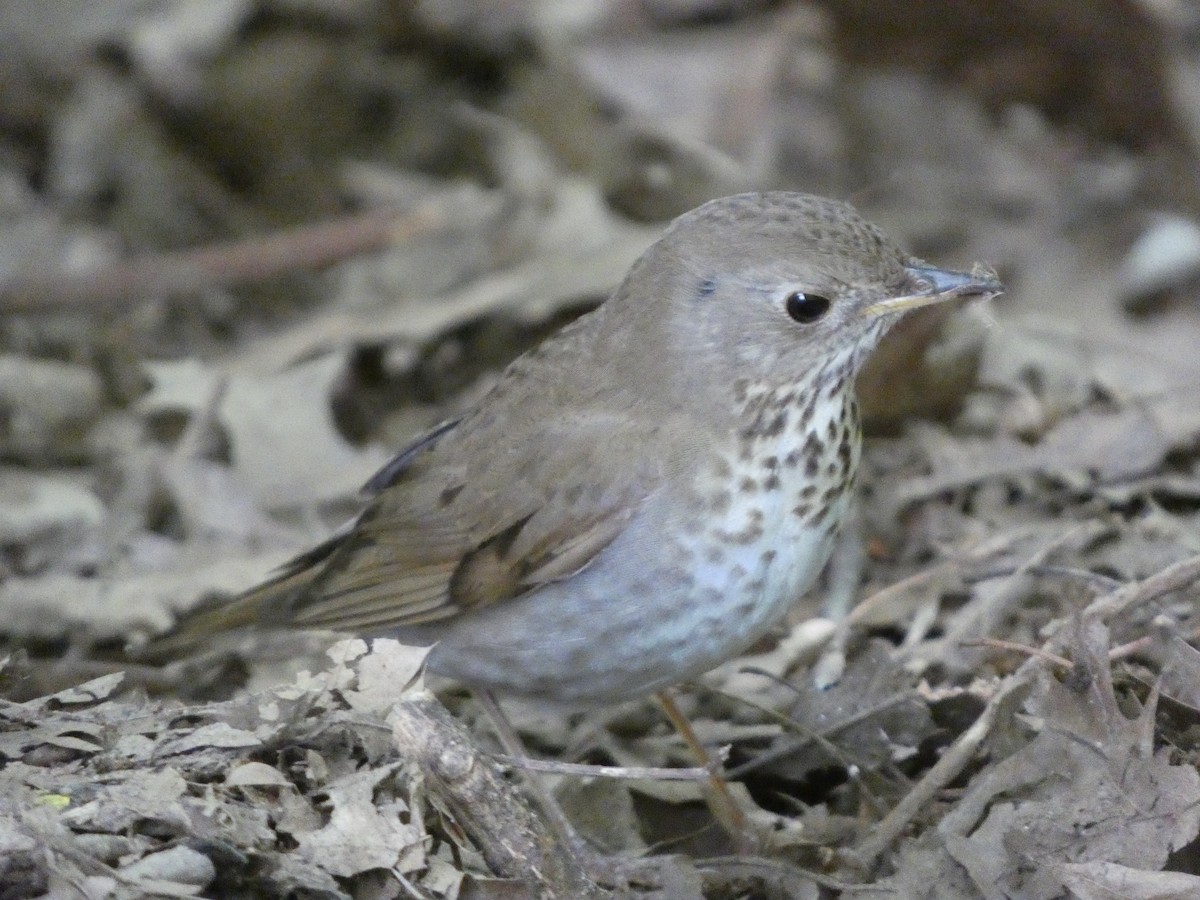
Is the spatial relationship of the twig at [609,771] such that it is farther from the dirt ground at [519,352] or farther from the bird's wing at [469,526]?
the bird's wing at [469,526]

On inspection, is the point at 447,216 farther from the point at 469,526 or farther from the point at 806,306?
the point at 806,306

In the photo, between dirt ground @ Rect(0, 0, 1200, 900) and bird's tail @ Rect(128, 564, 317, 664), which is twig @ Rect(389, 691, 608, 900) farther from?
bird's tail @ Rect(128, 564, 317, 664)

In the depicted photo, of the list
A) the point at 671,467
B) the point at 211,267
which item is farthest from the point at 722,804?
the point at 211,267

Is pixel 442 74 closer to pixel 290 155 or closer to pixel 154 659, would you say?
pixel 290 155

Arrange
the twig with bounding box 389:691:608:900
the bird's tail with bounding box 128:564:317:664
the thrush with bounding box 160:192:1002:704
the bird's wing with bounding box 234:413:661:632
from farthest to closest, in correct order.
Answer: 1. the bird's tail with bounding box 128:564:317:664
2. the bird's wing with bounding box 234:413:661:632
3. the thrush with bounding box 160:192:1002:704
4. the twig with bounding box 389:691:608:900

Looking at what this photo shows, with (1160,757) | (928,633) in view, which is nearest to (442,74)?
(928,633)

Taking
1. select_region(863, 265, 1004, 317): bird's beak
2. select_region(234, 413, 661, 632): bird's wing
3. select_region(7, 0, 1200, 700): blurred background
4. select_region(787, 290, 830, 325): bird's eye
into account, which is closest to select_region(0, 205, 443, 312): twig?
select_region(7, 0, 1200, 700): blurred background

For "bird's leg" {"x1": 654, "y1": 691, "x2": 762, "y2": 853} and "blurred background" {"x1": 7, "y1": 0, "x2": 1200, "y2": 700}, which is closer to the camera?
"bird's leg" {"x1": 654, "y1": 691, "x2": 762, "y2": 853}
